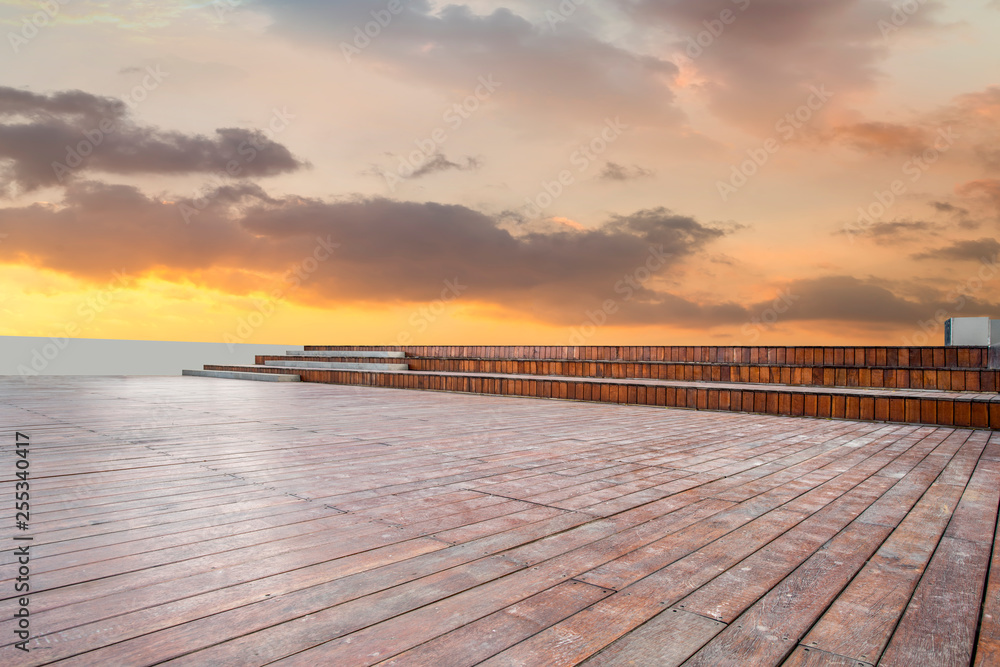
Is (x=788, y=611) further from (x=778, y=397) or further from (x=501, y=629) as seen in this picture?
(x=778, y=397)

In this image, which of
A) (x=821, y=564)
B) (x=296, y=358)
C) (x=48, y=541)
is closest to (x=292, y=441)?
(x=48, y=541)

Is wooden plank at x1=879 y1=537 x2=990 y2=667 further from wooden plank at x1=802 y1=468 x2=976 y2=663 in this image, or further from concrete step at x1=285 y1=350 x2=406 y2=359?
concrete step at x1=285 y1=350 x2=406 y2=359

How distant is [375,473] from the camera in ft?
7.97

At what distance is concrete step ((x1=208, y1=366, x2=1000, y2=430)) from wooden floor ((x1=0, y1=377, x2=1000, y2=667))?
4.68 feet

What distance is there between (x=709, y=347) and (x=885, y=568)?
586cm

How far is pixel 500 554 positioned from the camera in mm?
1478

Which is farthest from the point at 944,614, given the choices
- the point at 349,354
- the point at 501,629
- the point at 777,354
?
the point at 349,354

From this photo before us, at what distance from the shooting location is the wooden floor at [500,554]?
3.42ft

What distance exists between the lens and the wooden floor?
104 cm

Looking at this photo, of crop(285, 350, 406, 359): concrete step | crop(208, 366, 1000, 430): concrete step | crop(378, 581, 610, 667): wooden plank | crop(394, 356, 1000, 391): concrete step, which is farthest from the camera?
crop(285, 350, 406, 359): concrete step

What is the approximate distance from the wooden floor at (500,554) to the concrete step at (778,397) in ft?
4.68

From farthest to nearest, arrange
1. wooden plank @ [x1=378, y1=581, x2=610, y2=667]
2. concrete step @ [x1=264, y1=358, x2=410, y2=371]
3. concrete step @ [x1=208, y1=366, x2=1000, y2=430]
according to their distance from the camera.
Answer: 1. concrete step @ [x1=264, y1=358, x2=410, y2=371]
2. concrete step @ [x1=208, y1=366, x2=1000, y2=430]
3. wooden plank @ [x1=378, y1=581, x2=610, y2=667]

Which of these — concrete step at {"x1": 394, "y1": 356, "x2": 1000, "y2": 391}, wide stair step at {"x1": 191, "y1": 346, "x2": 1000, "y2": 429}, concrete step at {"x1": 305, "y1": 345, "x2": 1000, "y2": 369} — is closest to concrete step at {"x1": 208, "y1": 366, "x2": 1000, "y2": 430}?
wide stair step at {"x1": 191, "y1": 346, "x2": 1000, "y2": 429}

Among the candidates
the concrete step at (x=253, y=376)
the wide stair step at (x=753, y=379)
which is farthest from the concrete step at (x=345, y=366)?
the concrete step at (x=253, y=376)
